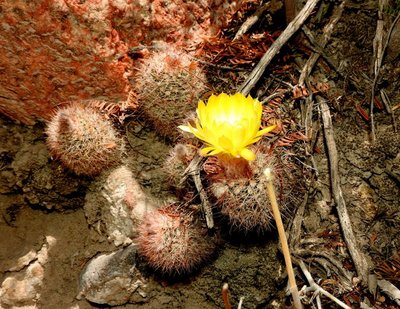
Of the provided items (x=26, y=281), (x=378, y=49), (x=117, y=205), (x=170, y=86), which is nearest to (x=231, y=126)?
(x=170, y=86)

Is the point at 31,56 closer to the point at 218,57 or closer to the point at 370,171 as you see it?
the point at 218,57

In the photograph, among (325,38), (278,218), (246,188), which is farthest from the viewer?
(325,38)

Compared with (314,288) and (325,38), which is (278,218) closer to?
(314,288)

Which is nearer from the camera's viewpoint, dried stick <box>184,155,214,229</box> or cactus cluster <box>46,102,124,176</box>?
dried stick <box>184,155,214,229</box>

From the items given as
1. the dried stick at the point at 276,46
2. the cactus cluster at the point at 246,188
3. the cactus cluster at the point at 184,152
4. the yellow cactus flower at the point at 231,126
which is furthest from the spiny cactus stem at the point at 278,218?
the dried stick at the point at 276,46

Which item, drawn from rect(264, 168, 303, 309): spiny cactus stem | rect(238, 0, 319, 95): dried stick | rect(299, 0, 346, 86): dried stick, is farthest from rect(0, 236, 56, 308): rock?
rect(299, 0, 346, 86): dried stick

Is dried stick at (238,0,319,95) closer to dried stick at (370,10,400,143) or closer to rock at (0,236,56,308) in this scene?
dried stick at (370,10,400,143)

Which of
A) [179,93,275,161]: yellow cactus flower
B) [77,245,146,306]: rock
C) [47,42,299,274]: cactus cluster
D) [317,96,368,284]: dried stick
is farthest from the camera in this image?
[77,245,146,306]: rock

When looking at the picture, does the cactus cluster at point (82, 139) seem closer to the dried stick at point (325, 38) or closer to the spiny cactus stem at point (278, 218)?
the dried stick at point (325, 38)
